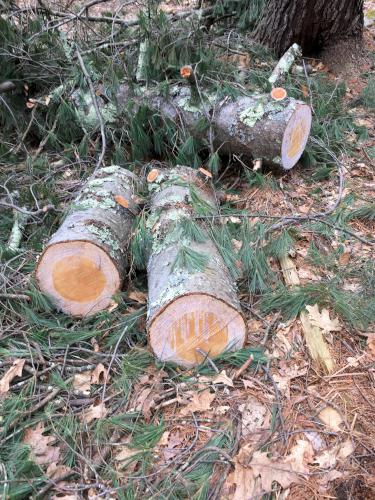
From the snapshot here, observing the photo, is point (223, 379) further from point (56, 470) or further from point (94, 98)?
point (94, 98)

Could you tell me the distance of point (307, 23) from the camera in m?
4.45

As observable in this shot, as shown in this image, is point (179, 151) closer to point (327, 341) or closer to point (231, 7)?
point (327, 341)

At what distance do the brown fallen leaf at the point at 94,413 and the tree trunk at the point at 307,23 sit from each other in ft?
12.6

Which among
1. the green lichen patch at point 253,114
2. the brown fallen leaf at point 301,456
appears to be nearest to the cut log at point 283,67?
the green lichen patch at point 253,114

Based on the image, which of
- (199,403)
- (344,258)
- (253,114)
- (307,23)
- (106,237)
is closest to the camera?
(199,403)

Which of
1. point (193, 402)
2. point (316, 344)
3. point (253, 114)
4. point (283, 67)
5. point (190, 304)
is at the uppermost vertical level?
point (283, 67)

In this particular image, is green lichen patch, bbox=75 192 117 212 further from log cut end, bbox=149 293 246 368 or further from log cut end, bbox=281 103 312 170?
log cut end, bbox=281 103 312 170

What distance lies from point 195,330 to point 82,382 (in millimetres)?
667

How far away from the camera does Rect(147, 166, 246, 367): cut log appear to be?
7.32 feet

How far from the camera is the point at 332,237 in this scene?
305 centimetres

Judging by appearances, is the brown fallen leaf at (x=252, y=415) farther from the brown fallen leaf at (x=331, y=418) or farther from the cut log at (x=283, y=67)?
the cut log at (x=283, y=67)

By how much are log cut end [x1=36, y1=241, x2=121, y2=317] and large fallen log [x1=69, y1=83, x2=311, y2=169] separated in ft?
4.86

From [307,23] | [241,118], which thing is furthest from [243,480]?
Answer: [307,23]

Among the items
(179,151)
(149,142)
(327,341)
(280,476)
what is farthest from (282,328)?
(149,142)
